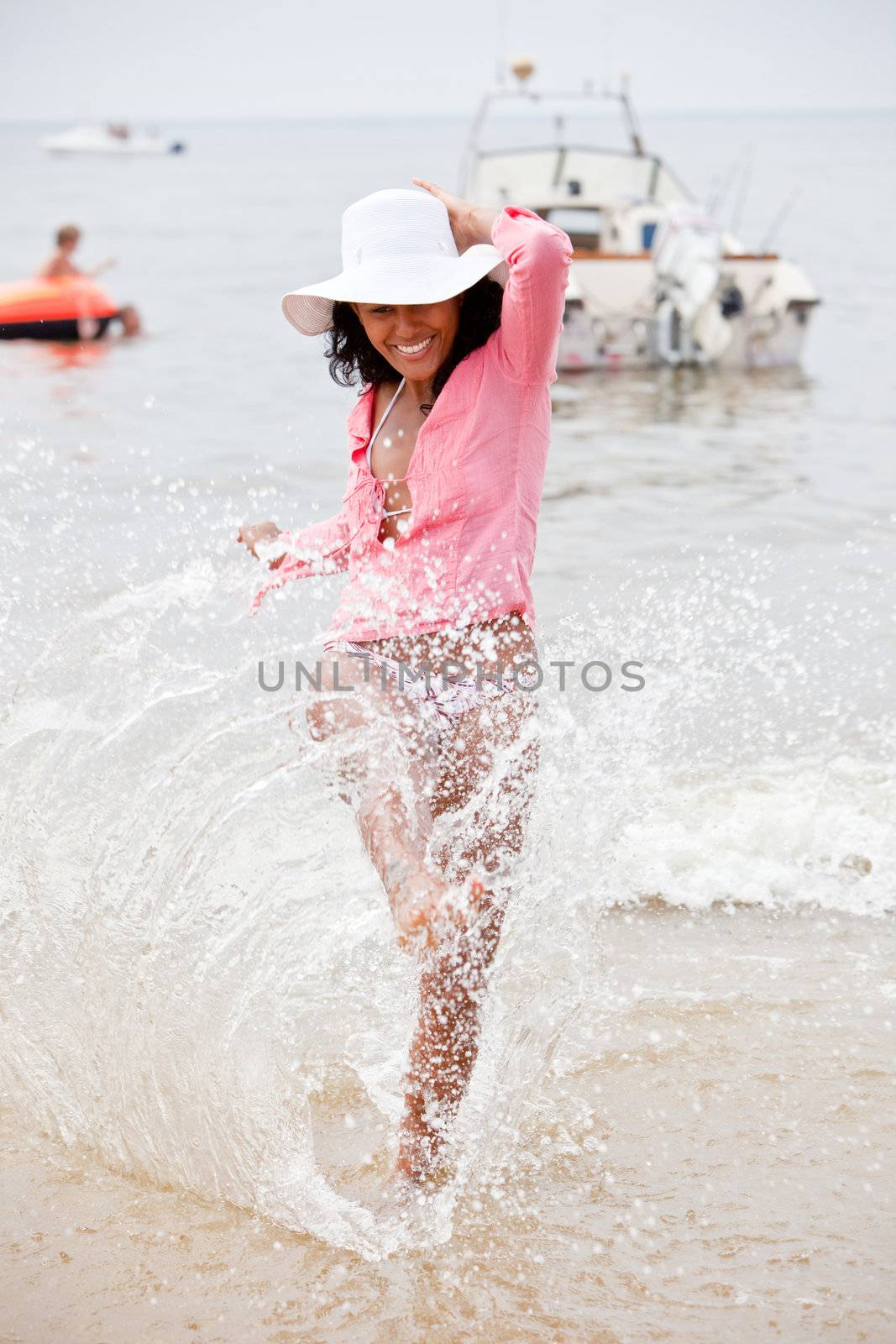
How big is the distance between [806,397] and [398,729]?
424 inches

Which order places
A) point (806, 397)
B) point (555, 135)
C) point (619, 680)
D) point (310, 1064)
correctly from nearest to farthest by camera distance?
1. point (310, 1064)
2. point (619, 680)
3. point (806, 397)
4. point (555, 135)

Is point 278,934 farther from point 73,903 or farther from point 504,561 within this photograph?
point 504,561

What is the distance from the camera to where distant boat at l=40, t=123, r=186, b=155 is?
364 feet

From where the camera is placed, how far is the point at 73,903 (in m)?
3.55

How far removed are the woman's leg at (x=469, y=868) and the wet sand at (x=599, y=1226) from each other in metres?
0.20

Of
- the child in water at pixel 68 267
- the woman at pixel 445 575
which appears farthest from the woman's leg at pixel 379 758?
the child in water at pixel 68 267

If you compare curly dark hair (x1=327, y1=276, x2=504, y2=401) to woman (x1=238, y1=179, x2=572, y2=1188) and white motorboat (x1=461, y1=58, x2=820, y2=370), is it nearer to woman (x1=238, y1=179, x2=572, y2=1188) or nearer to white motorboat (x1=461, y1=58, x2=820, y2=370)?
woman (x1=238, y1=179, x2=572, y2=1188)

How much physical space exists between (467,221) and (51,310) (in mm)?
13383

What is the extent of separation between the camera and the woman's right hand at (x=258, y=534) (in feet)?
9.94

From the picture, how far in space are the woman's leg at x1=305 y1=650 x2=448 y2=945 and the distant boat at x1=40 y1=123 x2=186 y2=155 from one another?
11353 cm

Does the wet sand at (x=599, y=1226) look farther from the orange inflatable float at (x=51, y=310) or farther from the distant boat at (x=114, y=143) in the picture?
the distant boat at (x=114, y=143)

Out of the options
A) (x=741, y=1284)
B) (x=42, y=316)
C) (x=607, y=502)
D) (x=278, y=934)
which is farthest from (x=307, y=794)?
(x=42, y=316)

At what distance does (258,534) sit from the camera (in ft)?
10.0

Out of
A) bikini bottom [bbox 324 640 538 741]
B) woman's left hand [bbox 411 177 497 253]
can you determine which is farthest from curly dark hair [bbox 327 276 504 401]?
bikini bottom [bbox 324 640 538 741]
